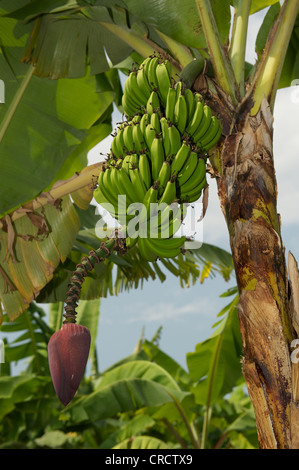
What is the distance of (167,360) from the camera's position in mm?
5758

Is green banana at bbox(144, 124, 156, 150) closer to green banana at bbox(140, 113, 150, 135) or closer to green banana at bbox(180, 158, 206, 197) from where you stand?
green banana at bbox(140, 113, 150, 135)

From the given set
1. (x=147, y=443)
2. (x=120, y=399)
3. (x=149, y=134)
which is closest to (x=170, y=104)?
(x=149, y=134)

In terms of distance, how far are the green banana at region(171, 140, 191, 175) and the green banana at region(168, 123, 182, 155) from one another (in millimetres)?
21

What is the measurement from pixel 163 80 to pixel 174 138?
28 cm

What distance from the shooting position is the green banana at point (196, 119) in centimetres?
162

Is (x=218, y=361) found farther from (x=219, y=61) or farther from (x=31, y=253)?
(x=219, y=61)

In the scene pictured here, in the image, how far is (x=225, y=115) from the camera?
1.78 metres

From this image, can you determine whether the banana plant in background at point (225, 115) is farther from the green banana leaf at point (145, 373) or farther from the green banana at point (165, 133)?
the green banana leaf at point (145, 373)

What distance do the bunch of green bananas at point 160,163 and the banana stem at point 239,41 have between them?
11.9 inches

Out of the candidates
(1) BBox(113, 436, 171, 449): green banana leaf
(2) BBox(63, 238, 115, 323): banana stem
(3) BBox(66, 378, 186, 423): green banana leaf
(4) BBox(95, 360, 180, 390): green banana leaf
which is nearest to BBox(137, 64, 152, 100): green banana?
(2) BBox(63, 238, 115, 323): banana stem

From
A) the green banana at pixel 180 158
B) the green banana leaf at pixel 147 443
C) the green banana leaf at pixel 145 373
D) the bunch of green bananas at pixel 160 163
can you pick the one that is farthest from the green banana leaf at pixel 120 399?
the green banana at pixel 180 158

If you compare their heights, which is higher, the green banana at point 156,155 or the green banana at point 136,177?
the green banana at point 156,155

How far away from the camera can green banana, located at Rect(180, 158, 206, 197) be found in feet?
5.32
